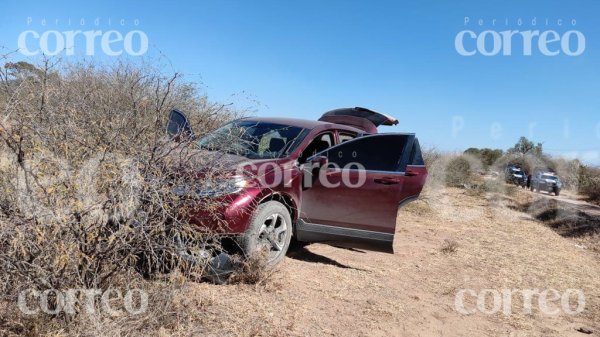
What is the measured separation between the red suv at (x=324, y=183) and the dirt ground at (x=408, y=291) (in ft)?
1.50

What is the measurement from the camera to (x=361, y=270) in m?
5.16

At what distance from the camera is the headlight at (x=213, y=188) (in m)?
3.11

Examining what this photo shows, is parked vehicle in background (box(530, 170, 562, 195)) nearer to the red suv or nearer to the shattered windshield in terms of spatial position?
the red suv

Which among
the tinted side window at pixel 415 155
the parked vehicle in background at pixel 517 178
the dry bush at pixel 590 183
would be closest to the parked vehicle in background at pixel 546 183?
the dry bush at pixel 590 183

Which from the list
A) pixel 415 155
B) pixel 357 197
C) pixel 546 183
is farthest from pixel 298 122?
pixel 546 183

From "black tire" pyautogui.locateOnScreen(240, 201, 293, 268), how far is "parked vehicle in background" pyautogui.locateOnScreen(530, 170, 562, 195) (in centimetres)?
2133

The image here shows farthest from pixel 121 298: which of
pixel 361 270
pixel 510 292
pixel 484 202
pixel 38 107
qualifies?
pixel 484 202

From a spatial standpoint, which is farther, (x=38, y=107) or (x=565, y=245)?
(x=565, y=245)

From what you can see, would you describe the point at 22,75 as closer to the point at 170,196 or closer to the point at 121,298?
the point at 170,196

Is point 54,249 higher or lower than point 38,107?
lower

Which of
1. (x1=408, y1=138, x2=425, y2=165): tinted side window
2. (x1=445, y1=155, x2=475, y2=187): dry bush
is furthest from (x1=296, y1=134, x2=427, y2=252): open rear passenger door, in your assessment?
(x1=445, y1=155, x2=475, y2=187): dry bush

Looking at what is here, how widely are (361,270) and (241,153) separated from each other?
1.99 m

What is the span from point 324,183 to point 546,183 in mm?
20964

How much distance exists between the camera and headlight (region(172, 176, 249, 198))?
3.11m
